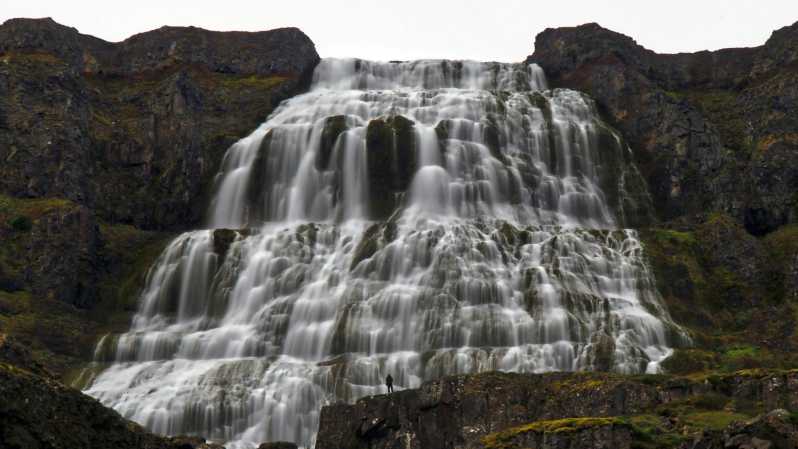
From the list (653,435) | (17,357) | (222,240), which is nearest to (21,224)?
(222,240)

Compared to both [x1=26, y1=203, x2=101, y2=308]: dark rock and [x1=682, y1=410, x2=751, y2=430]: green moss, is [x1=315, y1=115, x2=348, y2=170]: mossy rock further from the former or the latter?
[x1=682, y1=410, x2=751, y2=430]: green moss

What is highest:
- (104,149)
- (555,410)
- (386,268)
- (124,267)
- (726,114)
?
(726,114)

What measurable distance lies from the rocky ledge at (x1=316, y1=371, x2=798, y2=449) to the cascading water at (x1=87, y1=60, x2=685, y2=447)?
22.9 ft

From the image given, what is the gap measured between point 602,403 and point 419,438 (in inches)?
263

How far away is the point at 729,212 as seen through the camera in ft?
205

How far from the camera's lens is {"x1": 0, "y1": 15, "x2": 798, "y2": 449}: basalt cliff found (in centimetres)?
3531

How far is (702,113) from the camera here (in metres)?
71.8

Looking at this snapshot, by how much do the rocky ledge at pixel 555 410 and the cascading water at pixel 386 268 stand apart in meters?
6.97

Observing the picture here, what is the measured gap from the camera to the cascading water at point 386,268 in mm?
44031

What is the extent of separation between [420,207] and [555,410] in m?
28.3

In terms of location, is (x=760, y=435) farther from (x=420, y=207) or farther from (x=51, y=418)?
(x=420, y=207)

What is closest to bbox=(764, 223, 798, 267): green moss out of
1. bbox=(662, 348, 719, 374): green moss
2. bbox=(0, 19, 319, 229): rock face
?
bbox=(662, 348, 719, 374): green moss

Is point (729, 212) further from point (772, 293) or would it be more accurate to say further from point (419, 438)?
point (419, 438)

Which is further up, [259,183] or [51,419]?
[259,183]
